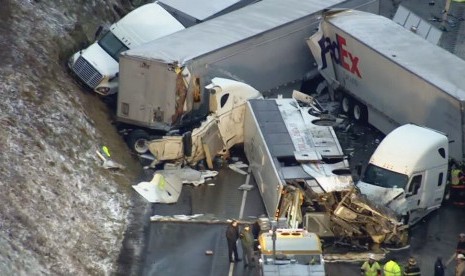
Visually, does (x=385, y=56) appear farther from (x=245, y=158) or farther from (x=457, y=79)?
(x=245, y=158)

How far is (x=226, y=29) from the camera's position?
37.9 m

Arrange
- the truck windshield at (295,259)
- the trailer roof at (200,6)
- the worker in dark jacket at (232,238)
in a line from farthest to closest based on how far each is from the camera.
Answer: the trailer roof at (200,6) < the worker in dark jacket at (232,238) < the truck windshield at (295,259)

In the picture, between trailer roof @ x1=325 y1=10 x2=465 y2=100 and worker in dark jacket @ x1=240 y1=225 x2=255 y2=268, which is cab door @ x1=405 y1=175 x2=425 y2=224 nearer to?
trailer roof @ x1=325 y1=10 x2=465 y2=100

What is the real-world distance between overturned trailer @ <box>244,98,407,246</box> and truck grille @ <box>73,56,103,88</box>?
5.20m

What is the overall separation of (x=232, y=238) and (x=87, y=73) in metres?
9.59

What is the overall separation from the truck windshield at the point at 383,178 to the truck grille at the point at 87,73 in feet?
27.8

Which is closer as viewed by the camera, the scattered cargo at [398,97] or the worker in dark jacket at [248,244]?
the worker in dark jacket at [248,244]

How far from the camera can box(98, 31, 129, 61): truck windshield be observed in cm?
3822

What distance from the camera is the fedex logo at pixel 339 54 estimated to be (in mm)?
38094

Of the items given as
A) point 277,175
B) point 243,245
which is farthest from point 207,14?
point 243,245

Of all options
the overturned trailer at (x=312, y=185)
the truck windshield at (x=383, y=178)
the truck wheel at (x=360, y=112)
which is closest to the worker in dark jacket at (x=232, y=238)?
the overturned trailer at (x=312, y=185)

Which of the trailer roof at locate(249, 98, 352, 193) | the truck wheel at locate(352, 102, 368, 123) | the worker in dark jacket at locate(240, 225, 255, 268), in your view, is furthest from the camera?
the truck wheel at locate(352, 102, 368, 123)

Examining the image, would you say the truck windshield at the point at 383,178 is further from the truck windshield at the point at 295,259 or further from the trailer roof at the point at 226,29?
the trailer roof at the point at 226,29

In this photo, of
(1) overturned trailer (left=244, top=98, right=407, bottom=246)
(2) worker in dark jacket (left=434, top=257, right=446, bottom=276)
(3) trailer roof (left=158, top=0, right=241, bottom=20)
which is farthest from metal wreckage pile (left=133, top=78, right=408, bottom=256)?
(3) trailer roof (left=158, top=0, right=241, bottom=20)
